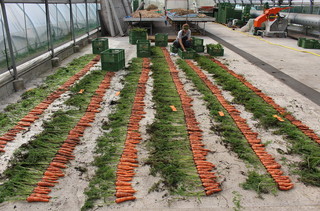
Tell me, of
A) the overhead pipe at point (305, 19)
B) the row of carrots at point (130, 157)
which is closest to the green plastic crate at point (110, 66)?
the row of carrots at point (130, 157)

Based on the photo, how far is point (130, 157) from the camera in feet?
14.5

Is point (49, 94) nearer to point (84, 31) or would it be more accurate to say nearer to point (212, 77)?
point (212, 77)

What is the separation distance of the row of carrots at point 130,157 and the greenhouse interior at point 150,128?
20 mm

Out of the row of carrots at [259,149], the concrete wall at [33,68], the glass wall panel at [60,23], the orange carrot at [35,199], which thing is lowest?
the orange carrot at [35,199]

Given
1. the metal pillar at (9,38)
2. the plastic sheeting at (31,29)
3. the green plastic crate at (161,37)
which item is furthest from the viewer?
the green plastic crate at (161,37)

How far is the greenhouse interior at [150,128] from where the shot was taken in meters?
3.68

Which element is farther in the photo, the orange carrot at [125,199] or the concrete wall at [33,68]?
the concrete wall at [33,68]

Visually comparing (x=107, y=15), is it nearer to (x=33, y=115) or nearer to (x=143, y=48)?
(x=143, y=48)

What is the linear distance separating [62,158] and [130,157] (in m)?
1.06

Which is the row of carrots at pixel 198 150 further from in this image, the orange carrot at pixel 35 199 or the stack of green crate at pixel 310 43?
the stack of green crate at pixel 310 43

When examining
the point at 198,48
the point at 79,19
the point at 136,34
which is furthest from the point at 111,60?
the point at 79,19

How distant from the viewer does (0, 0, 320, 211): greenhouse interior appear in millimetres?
3676

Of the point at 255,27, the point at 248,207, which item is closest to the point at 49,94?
the point at 248,207

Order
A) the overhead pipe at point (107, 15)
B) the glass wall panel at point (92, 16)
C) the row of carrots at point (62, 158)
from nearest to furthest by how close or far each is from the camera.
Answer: the row of carrots at point (62, 158)
the glass wall panel at point (92, 16)
the overhead pipe at point (107, 15)
